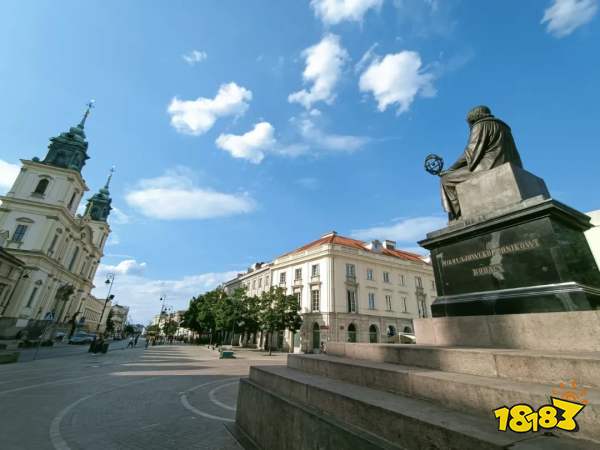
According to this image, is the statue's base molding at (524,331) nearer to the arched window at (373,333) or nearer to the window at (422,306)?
the arched window at (373,333)

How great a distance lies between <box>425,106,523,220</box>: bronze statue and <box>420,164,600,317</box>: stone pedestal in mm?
387

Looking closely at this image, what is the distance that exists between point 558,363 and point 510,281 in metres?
1.86

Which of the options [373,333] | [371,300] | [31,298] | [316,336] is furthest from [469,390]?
[31,298]

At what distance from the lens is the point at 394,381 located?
2969mm

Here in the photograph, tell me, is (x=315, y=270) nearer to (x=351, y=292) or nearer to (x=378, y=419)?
(x=351, y=292)

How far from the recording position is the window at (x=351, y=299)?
33.9 metres

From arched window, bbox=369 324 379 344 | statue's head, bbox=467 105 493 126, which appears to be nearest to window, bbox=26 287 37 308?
arched window, bbox=369 324 379 344

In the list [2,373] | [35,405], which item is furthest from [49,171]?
[35,405]

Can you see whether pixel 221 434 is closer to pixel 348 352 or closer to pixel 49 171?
pixel 348 352

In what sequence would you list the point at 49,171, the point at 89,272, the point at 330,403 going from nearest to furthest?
1. the point at 330,403
2. the point at 49,171
3. the point at 89,272

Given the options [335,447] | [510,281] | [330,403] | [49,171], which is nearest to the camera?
[335,447]

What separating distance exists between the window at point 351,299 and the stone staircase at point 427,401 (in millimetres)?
31319

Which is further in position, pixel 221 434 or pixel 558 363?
pixel 221 434

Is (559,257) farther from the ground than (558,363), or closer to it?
farther from the ground
